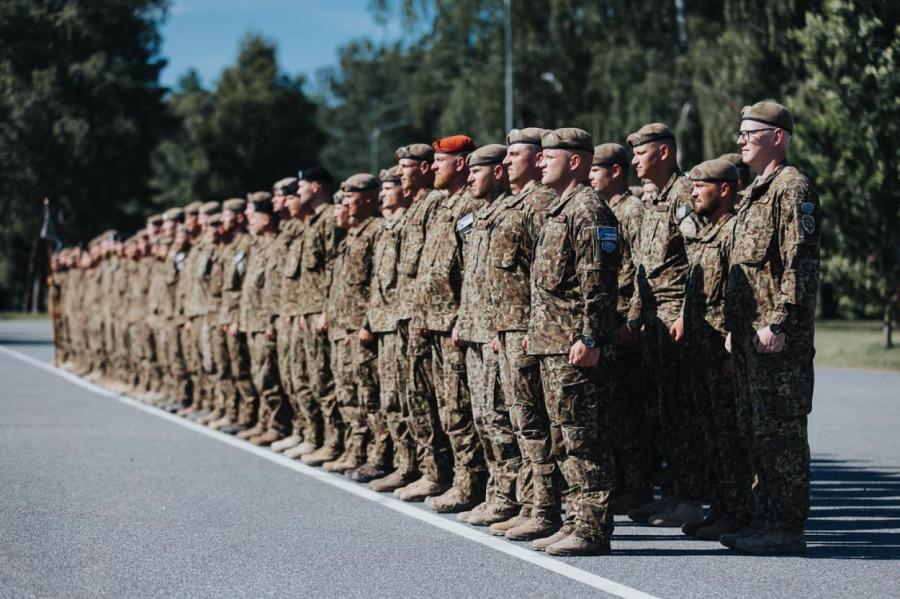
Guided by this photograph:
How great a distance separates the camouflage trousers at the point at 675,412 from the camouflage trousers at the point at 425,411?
1.45 m

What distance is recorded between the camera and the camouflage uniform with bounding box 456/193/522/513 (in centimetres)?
731

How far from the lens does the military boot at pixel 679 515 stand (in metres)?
7.57

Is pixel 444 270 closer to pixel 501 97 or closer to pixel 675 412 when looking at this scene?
pixel 675 412

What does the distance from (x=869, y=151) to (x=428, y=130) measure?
4274 cm

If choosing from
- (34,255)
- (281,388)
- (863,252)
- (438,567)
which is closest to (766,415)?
(438,567)

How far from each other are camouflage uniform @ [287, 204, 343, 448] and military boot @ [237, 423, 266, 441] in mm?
1187

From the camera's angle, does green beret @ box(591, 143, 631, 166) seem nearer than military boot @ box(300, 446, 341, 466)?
Yes

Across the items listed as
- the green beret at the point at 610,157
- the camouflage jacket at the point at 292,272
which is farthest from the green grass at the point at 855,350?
Answer: the green beret at the point at 610,157

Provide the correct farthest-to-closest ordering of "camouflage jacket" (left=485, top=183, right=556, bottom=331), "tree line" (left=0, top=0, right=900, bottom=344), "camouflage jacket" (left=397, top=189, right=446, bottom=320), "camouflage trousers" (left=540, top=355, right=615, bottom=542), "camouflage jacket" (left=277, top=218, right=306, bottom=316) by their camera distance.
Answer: "tree line" (left=0, top=0, right=900, bottom=344), "camouflage jacket" (left=277, top=218, right=306, bottom=316), "camouflage jacket" (left=397, top=189, right=446, bottom=320), "camouflage jacket" (left=485, top=183, right=556, bottom=331), "camouflage trousers" (left=540, top=355, right=615, bottom=542)

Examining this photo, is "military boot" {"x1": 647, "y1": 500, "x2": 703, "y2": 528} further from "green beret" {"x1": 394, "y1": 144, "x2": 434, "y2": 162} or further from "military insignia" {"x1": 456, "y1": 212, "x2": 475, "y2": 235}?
"green beret" {"x1": 394, "y1": 144, "x2": 434, "y2": 162}

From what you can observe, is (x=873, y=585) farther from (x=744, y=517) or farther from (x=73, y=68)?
Result: (x=73, y=68)

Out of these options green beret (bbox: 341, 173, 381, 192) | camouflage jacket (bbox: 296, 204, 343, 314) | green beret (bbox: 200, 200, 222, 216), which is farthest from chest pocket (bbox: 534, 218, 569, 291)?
green beret (bbox: 200, 200, 222, 216)

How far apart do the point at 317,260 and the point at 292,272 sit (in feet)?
0.91

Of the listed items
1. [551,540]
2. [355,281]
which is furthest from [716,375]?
[355,281]
